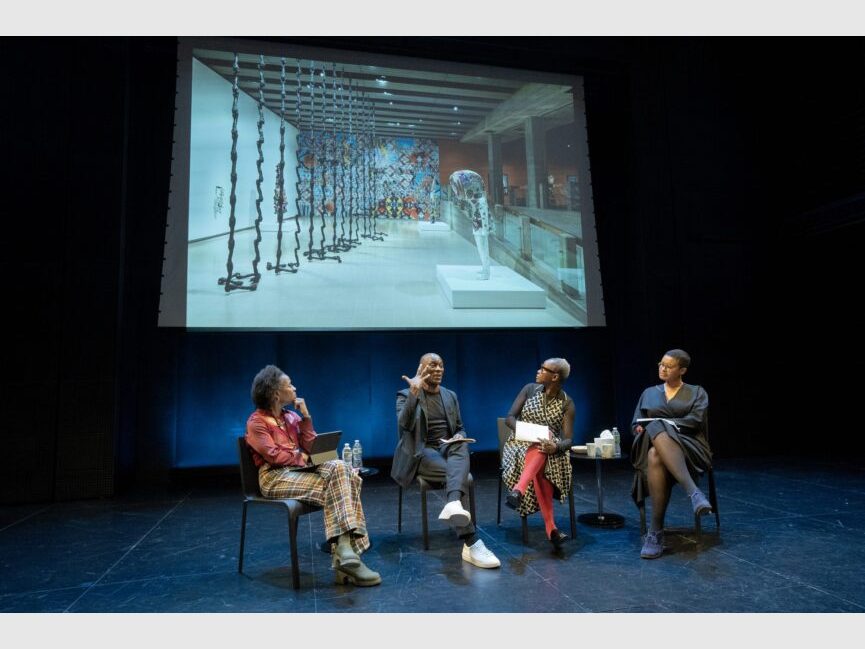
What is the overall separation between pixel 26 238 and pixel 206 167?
1443 mm

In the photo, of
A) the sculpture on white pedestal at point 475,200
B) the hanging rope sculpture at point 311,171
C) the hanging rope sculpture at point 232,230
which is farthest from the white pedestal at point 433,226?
the hanging rope sculpture at point 232,230

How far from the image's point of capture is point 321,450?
8.96 feet

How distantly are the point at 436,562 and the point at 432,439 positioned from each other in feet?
2.15

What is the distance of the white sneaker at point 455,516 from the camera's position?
2.64 metres

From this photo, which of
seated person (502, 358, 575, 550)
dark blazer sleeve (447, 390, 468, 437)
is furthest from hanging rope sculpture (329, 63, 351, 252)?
seated person (502, 358, 575, 550)

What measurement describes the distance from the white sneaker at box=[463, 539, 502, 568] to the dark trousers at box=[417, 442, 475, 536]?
0.18 meters

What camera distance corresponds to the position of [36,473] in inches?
167

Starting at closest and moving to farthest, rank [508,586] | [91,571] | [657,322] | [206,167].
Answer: [508,586] → [91,571] → [206,167] → [657,322]

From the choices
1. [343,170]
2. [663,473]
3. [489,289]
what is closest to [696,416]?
[663,473]

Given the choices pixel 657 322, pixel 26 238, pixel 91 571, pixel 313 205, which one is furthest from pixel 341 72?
pixel 91 571

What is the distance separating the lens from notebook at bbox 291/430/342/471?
8.71 ft

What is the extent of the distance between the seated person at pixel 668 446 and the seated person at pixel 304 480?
1.42 m

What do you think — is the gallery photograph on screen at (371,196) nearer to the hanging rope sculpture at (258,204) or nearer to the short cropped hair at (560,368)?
the hanging rope sculpture at (258,204)

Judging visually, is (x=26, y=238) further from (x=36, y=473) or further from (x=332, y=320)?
(x=332, y=320)
